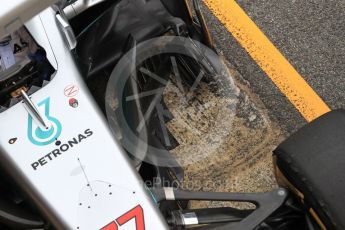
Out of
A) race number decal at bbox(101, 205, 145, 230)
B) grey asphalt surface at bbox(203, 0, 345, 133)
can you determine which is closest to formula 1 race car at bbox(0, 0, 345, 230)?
race number decal at bbox(101, 205, 145, 230)

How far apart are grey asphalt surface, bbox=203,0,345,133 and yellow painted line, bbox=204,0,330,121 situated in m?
0.03

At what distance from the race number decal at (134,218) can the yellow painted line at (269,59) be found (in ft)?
4.97

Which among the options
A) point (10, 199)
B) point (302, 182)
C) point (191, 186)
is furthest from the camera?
point (191, 186)

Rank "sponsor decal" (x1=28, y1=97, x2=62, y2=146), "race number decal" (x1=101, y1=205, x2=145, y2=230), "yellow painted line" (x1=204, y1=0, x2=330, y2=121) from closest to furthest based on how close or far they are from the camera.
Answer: "race number decal" (x1=101, y1=205, x2=145, y2=230) < "sponsor decal" (x1=28, y1=97, x2=62, y2=146) < "yellow painted line" (x1=204, y1=0, x2=330, y2=121)

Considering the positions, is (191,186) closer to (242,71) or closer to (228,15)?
(242,71)

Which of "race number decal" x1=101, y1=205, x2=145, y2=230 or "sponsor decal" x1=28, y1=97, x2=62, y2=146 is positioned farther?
"sponsor decal" x1=28, y1=97, x2=62, y2=146

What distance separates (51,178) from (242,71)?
161 centimetres

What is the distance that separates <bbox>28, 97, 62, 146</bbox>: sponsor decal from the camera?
2.11 meters

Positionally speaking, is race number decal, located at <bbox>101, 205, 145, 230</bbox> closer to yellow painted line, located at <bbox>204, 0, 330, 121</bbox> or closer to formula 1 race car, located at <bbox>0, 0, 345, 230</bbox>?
formula 1 race car, located at <bbox>0, 0, 345, 230</bbox>

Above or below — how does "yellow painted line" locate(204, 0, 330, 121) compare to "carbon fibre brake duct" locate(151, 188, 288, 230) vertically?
below

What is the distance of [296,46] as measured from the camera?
349 centimetres

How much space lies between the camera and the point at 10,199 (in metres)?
2.33

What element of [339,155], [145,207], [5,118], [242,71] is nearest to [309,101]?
[242,71]

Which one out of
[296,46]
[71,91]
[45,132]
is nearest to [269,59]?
[296,46]
